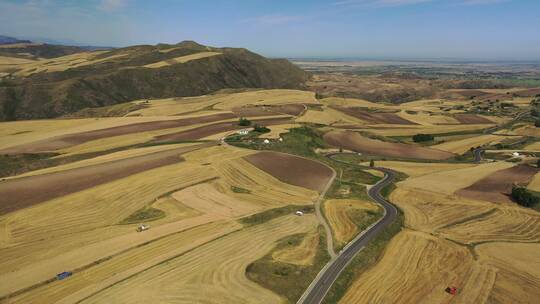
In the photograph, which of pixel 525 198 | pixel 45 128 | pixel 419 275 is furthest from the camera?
pixel 45 128

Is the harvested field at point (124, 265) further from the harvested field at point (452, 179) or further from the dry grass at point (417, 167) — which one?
the dry grass at point (417, 167)

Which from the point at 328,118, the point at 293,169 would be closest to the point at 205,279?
the point at 293,169

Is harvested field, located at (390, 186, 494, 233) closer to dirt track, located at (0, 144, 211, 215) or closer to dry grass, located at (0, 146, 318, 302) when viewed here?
dry grass, located at (0, 146, 318, 302)

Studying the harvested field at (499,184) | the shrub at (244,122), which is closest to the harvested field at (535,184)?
the harvested field at (499,184)

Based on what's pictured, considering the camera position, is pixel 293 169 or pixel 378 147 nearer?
pixel 293 169

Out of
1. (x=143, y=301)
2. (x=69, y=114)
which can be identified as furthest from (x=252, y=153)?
(x=69, y=114)

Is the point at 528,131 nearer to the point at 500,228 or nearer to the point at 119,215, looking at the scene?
the point at 500,228

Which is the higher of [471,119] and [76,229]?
[76,229]
